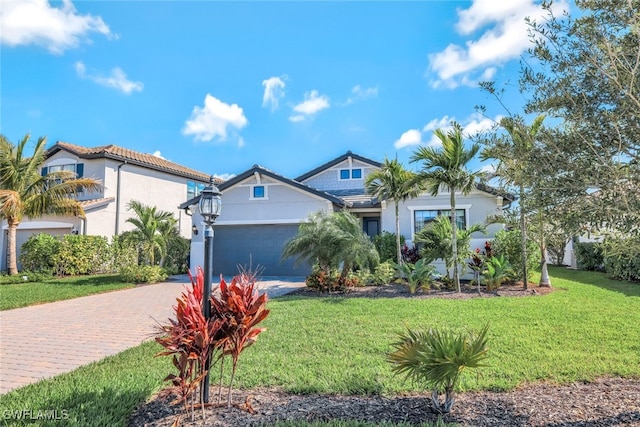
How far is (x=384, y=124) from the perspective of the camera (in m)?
13.9

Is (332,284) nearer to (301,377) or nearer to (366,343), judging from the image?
(366,343)

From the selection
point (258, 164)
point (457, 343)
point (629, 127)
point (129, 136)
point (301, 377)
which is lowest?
point (301, 377)

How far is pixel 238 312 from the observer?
12.9 ft

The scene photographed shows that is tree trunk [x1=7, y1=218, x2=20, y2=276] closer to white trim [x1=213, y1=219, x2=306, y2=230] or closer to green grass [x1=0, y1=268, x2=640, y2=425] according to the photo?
white trim [x1=213, y1=219, x2=306, y2=230]

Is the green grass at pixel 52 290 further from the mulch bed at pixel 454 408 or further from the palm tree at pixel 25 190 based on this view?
the mulch bed at pixel 454 408

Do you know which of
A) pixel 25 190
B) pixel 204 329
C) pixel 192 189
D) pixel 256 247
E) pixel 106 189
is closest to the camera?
pixel 204 329

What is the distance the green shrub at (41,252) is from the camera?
18.5 meters

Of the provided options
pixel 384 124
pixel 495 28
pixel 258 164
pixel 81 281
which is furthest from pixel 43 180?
pixel 495 28

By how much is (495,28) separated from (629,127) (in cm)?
219

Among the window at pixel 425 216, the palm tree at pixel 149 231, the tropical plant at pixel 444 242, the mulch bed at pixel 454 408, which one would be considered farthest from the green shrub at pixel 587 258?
the palm tree at pixel 149 231

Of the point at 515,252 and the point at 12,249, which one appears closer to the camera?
the point at 515,252

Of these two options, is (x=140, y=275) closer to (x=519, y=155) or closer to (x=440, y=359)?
(x=440, y=359)

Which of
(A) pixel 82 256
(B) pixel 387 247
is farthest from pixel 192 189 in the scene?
(B) pixel 387 247

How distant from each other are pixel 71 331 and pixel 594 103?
Result: 1034 cm
